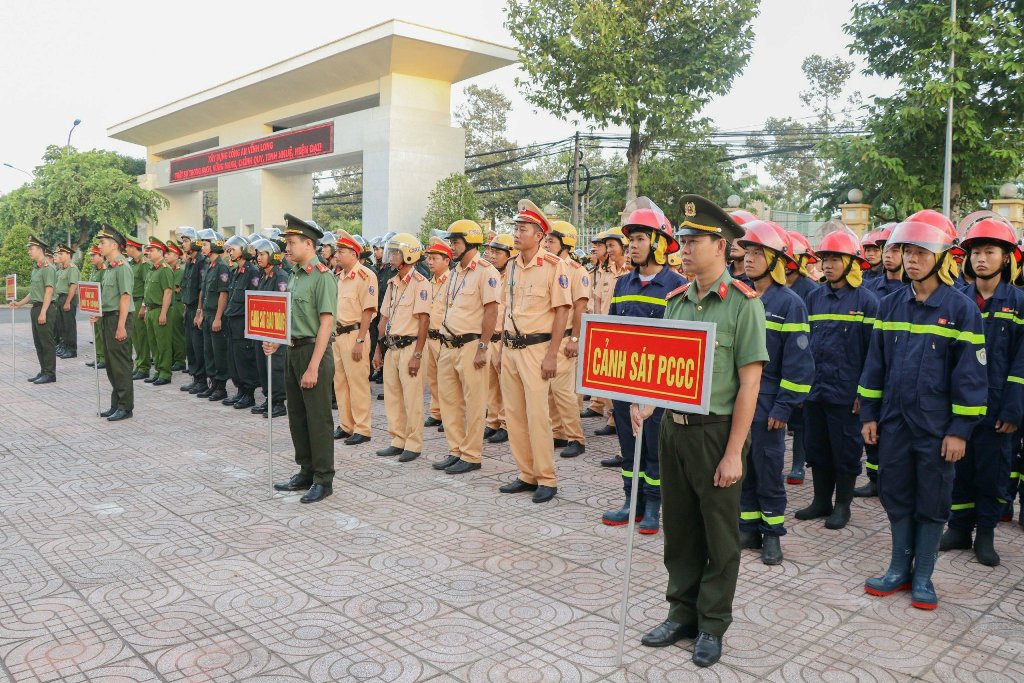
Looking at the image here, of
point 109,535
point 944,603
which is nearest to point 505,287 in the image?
point 109,535

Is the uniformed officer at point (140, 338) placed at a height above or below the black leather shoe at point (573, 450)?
above

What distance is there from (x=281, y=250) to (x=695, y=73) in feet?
44.2

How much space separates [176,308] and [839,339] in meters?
10.3

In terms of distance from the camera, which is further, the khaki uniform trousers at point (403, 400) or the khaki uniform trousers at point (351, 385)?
the khaki uniform trousers at point (351, 385)

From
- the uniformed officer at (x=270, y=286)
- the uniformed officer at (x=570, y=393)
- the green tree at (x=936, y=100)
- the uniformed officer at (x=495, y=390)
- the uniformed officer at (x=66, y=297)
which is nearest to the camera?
the uniformed officer at (x=570, y=393)

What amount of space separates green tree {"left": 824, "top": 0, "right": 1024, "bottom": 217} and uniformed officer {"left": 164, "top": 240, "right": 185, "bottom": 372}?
47.7 feet

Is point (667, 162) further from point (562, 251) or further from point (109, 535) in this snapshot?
point (109, 535)

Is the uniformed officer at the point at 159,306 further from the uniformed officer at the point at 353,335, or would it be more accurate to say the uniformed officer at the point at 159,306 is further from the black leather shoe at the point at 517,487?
the black leather shoe at the point at 517,487

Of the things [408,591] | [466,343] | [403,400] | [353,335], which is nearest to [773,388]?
[408,591]

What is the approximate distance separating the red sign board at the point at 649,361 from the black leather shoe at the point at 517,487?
271 cm

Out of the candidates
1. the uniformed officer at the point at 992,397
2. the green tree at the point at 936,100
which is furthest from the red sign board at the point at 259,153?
the uniformed officer at the point at 992,397

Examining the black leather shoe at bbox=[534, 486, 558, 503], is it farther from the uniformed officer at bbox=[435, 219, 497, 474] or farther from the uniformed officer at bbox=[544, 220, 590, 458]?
the uniformed officer at bbox=[544, 220, 590, 458]

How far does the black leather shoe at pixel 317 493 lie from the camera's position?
5.90 meters

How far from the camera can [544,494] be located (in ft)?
19.6
